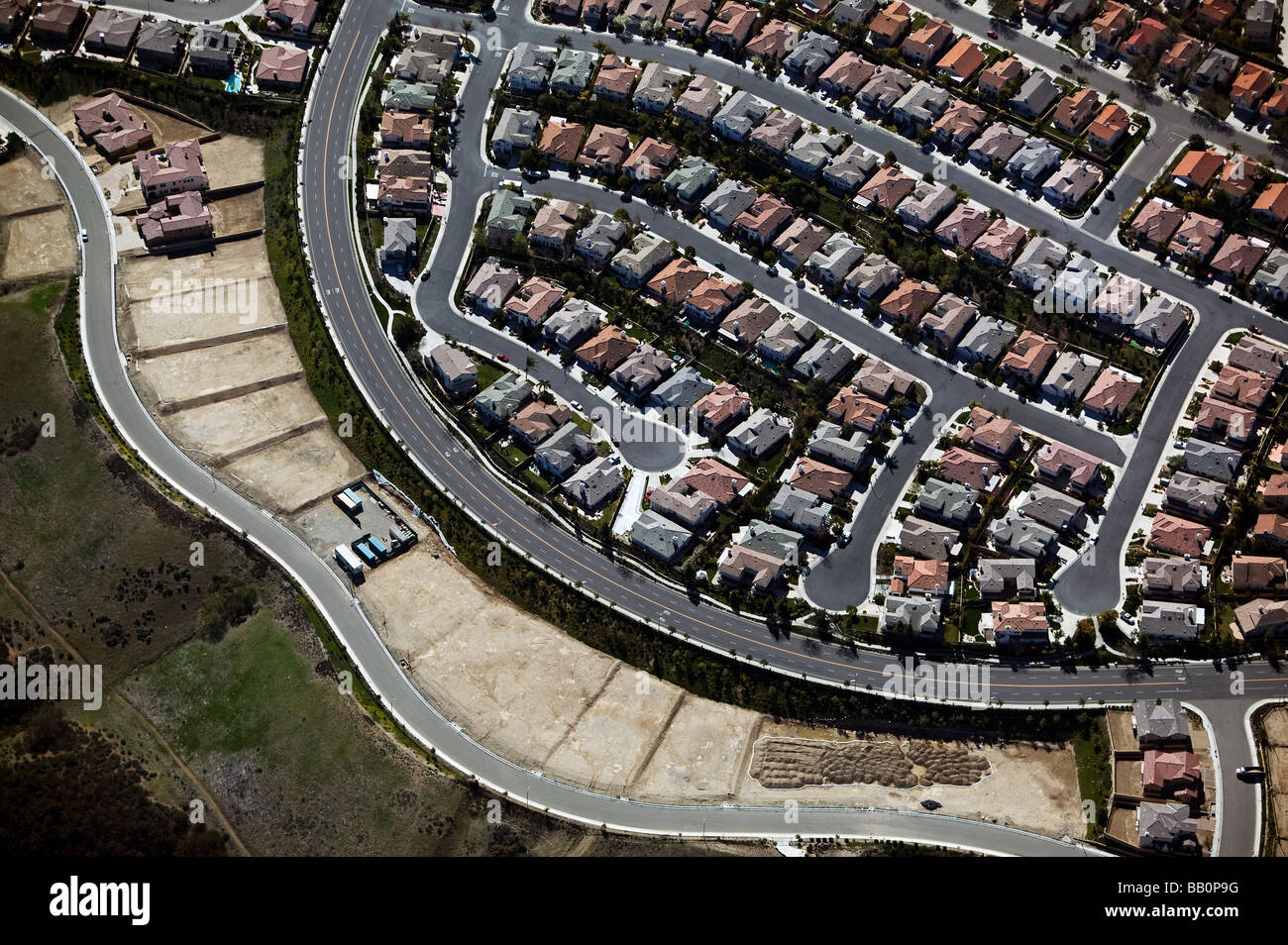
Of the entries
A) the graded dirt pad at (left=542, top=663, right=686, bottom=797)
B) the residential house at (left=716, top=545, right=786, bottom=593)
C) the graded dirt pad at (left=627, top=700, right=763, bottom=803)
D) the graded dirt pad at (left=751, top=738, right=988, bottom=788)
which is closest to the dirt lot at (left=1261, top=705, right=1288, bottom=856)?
the graded dirt pad at (left=751, top=738, right=988, bottom=788)

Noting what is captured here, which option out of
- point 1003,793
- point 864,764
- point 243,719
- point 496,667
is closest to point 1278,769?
point 1003,793

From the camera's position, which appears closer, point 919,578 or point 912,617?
point 912,617

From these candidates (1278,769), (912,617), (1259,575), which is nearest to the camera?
(1278,769)

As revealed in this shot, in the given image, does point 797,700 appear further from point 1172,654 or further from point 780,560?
point 1172,654

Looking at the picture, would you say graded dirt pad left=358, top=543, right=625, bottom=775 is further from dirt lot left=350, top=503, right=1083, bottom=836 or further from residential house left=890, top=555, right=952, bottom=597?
residential house left=890, top=555, right=952, bottom=597

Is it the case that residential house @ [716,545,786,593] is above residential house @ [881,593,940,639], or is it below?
above

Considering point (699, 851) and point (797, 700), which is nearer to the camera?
point (699, 851)

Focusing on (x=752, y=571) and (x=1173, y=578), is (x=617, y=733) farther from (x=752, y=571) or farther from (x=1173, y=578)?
(x=1173, y=578)

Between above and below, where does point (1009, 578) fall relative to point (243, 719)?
above
